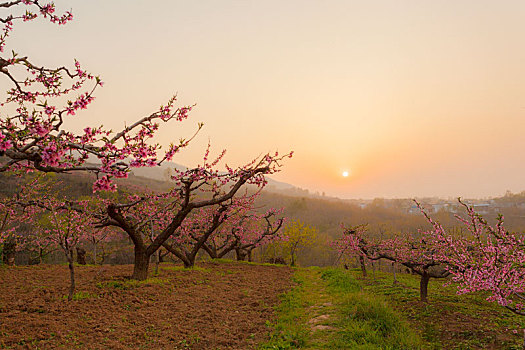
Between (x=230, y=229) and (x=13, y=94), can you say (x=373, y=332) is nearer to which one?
(x=13, y=94)

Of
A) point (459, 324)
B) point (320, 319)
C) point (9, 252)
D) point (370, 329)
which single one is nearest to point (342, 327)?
point (370, 329)

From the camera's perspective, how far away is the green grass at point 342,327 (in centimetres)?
663

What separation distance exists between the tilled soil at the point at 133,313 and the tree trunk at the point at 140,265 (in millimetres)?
537

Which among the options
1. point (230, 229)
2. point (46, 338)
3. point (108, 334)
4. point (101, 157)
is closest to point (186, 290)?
point (108, 334)

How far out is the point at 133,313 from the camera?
8461mm

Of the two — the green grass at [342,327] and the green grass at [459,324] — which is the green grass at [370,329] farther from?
the green grass at [459,324]

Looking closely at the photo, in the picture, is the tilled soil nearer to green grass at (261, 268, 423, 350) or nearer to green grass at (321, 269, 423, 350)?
green grass at (261, 268, 423, 350)

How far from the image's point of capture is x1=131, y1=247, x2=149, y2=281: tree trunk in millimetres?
12531

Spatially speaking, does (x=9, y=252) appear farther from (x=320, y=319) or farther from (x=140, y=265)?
(x=320, y=319)

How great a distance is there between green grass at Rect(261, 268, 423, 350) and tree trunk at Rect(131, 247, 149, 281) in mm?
6562

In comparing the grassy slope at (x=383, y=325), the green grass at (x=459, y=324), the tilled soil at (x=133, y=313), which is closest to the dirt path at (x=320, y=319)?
the grassy slope at (x=383, y=325)

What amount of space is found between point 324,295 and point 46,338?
9.88m

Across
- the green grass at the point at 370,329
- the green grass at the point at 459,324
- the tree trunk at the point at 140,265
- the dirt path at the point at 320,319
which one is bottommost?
the green grass at the point at 459,324

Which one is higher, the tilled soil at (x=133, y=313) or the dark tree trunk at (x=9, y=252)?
the dark tree trunk at (x=9, y=252)
